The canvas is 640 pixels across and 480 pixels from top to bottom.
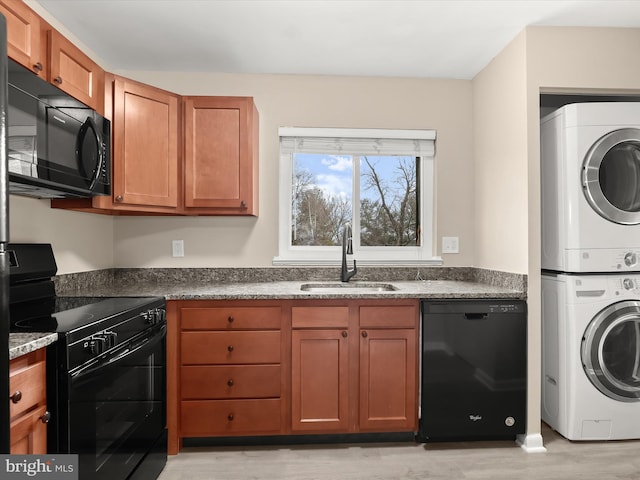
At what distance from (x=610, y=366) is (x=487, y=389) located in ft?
2.31

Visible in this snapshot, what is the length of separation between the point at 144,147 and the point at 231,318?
114cm

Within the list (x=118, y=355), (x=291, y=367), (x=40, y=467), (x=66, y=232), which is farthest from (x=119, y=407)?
(x=66, y=232)

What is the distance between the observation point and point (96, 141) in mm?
2156

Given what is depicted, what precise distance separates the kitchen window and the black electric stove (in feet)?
4.14

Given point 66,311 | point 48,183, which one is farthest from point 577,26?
point 66,311

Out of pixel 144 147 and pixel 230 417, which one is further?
pixel 144 147

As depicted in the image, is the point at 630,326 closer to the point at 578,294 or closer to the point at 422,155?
the point at 578,294

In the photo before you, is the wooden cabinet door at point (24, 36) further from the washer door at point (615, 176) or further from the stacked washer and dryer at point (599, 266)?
the washer door at point (615, 176)

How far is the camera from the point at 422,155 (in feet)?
10.4

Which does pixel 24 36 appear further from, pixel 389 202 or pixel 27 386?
pixel 389 202

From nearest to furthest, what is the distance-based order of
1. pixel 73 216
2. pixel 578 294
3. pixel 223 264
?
pixel 578 294, pixel 73 216, pixel 223 264

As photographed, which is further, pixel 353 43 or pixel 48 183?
pixel 353 43

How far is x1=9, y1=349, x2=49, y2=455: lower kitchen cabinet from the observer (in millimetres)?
1232

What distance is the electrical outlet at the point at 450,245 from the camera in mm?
3158
